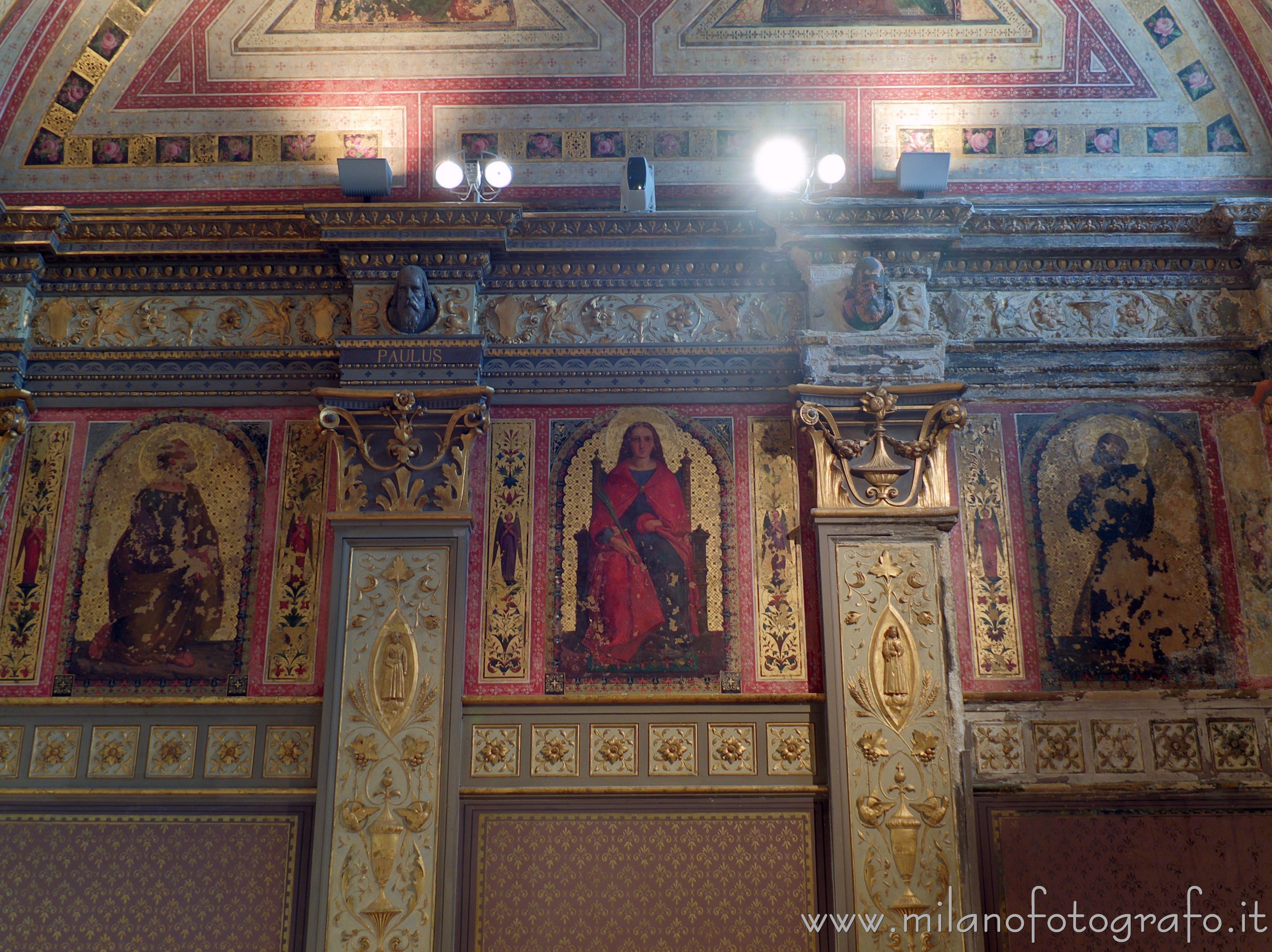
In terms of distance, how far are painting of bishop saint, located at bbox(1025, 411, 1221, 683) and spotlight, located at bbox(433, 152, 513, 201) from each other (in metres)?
3.72

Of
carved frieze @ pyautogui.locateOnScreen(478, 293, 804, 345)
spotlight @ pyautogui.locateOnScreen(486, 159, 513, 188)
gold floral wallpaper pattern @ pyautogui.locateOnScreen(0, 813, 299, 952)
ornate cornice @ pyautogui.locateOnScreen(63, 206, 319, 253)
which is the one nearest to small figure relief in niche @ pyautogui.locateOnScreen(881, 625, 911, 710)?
carved frieze @ pyautogui.locateOnScreen(478, 293, 804, 345)

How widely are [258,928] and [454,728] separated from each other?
152cm

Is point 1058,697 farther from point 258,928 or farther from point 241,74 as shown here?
point 241,74

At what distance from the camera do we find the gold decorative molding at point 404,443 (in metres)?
6.65

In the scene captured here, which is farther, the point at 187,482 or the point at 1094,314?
the point at 1094,314

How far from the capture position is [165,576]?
6750 millimetres

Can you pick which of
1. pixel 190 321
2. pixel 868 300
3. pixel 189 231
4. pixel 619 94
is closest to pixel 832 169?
pixel 868 300

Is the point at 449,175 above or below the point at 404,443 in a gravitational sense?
above

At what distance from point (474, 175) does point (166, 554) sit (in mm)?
3048

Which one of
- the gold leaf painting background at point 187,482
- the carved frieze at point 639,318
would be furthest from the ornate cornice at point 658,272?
the gold leaf painting background at point 187,482

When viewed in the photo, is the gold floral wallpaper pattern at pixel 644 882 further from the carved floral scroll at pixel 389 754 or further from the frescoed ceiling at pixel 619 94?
the frescoed ceiling at pixel 619 94

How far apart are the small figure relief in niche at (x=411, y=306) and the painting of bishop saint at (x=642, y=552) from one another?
1.20m

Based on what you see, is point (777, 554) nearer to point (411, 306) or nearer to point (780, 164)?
point (780, 164)

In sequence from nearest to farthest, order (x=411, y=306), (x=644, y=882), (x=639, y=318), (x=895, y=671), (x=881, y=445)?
(x=644, y=882), (x=895, y=671), (x=881, y=445), (x=411, y=306), (x=639, y=318)
